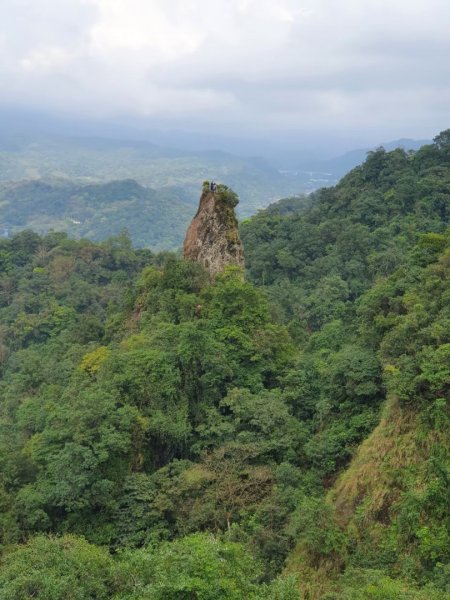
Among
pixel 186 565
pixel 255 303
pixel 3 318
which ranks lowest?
pixel 3 318

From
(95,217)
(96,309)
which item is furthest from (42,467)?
(95,217)

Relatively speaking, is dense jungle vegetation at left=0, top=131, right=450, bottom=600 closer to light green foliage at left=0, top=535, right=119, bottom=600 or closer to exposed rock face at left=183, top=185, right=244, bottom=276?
light green foliage at left=0, top=535, right=119, bottom=600

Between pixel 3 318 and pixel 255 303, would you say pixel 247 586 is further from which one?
pixel 3 318

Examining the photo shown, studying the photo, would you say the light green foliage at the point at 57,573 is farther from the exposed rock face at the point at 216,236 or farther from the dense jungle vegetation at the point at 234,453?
the exposed rock face at the point at 216,236

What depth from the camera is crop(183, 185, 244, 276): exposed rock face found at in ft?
82.6

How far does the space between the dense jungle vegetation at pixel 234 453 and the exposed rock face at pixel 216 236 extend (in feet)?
7.11

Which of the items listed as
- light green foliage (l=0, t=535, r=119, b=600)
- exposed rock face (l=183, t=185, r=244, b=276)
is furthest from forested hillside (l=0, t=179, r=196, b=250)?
light green foliage (l=0, t=535, r=119, b=600)

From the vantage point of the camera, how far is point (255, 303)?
67.7 feet

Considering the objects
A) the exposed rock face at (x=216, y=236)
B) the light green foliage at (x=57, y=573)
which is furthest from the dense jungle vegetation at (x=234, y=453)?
the exposed rock face at (x=216, y=236)

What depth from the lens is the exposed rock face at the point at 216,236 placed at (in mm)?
25188

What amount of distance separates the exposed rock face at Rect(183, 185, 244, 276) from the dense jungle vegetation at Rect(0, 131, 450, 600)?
2.17m

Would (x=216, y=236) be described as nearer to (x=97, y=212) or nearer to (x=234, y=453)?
(x=234, y=453)

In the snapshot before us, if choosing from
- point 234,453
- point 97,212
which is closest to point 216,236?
point 234,453

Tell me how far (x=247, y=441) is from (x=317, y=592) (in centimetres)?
516
